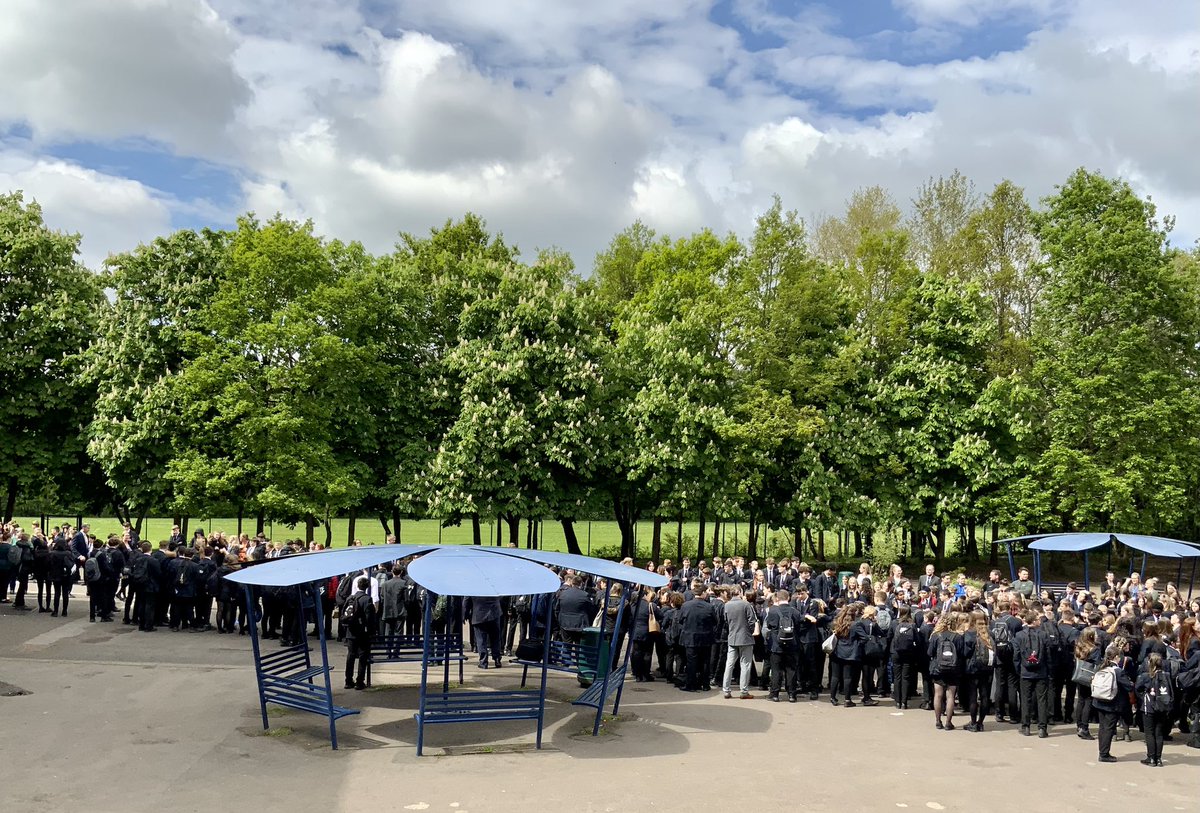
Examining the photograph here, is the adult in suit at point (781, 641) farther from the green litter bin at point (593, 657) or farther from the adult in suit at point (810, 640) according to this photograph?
the green litter bin at point (593, 657)

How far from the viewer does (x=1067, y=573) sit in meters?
42.9

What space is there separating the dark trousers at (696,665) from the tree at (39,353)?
29.1 m

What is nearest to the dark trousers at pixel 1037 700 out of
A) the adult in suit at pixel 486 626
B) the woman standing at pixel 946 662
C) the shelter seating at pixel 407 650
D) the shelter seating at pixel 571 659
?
the woman standing at pixel 946 662

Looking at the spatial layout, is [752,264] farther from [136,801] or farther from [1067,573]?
[136,801]

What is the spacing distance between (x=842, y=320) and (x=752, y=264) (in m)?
4.60

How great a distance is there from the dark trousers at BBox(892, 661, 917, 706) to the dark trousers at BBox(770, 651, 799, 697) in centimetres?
167

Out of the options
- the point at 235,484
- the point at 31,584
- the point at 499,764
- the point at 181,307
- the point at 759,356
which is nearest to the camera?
the point at 499,764

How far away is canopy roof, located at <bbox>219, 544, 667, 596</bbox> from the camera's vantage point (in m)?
12.6

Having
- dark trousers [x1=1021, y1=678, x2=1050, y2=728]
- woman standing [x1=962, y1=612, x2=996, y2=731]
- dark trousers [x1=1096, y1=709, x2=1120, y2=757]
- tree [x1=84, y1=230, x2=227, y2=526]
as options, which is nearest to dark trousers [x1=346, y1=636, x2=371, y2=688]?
woman standing [x1=962, y1=612, x2=996, y2=731]

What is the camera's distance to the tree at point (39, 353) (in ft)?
122

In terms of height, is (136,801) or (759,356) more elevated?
(759,356)

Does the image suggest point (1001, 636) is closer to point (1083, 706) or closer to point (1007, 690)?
point (1007, 690)

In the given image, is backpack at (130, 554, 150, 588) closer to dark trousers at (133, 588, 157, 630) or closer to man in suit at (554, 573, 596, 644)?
dark trousers at (133, 588, 157, 630)

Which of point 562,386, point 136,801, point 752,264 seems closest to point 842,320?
point 752,264
